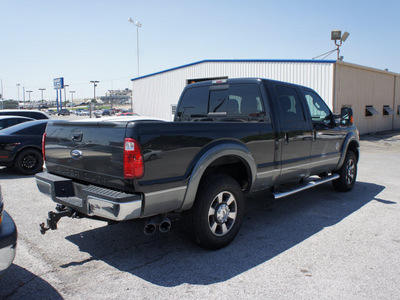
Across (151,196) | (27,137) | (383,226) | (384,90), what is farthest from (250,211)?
(384,90)

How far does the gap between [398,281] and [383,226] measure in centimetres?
172

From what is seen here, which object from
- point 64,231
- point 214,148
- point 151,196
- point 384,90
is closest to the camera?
point 151,196

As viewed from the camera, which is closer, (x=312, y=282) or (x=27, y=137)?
(x=312, y=282)

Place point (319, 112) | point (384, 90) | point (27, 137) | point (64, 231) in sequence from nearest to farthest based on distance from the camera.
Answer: point (64, 231)
point (319, 112)
point (27, 137)
point (384, 90)

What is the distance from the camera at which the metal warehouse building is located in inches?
→ 681

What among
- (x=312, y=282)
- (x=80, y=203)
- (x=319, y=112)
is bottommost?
(x=312, y=282)

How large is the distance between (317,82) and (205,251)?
15308 millimetres

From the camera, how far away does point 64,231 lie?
4.58 metres

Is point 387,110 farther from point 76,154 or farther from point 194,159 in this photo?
point 76,154

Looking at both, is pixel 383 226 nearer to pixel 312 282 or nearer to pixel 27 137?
pixel 312 282

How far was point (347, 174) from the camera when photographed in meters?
6.75

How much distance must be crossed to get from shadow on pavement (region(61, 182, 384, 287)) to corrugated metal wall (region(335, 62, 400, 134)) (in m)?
13.4

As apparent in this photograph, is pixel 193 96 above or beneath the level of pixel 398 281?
above

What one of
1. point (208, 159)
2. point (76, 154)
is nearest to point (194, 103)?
point (208, 159)
